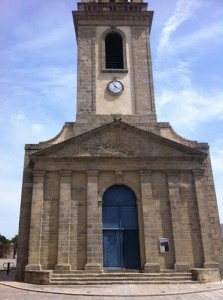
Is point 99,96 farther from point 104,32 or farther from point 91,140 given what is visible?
point 104,32

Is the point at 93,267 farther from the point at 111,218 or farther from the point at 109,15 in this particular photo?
the point at 109,15

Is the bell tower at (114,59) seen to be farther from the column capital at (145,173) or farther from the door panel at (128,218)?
the door panel at (128,218)

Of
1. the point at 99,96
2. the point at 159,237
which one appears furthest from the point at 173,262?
the point at 99,96

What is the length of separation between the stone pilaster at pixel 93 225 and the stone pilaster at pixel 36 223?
208cm

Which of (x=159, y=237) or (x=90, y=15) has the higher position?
(x=90, y=15)

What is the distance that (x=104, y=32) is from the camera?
18.6 meters

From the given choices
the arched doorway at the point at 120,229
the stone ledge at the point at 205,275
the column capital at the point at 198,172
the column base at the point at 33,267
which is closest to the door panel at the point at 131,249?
the arched doorway at the point at 120,229

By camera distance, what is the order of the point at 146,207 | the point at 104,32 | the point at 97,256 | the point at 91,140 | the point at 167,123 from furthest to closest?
the point at 104,32 → the point at 167,123 → the point at 91,140 → the point at 146,207 → the point at 97,256

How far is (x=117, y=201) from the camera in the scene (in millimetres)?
14219

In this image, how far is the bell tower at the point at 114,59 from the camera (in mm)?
16844

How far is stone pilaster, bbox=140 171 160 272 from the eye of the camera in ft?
42.2

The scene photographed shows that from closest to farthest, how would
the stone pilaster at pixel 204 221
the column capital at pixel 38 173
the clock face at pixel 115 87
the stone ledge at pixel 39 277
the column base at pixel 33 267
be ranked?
the stone ledge at pixel 39 277 < the column base at pixel 33 267 < the stone pilaster at pixel 204 221 < the column capital at pixel 38 173 < the clock face at pixel 115 87

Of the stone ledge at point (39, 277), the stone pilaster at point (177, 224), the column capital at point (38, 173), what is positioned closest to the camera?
the stone ledge at point (39, 277)

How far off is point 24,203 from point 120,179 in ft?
14.9
